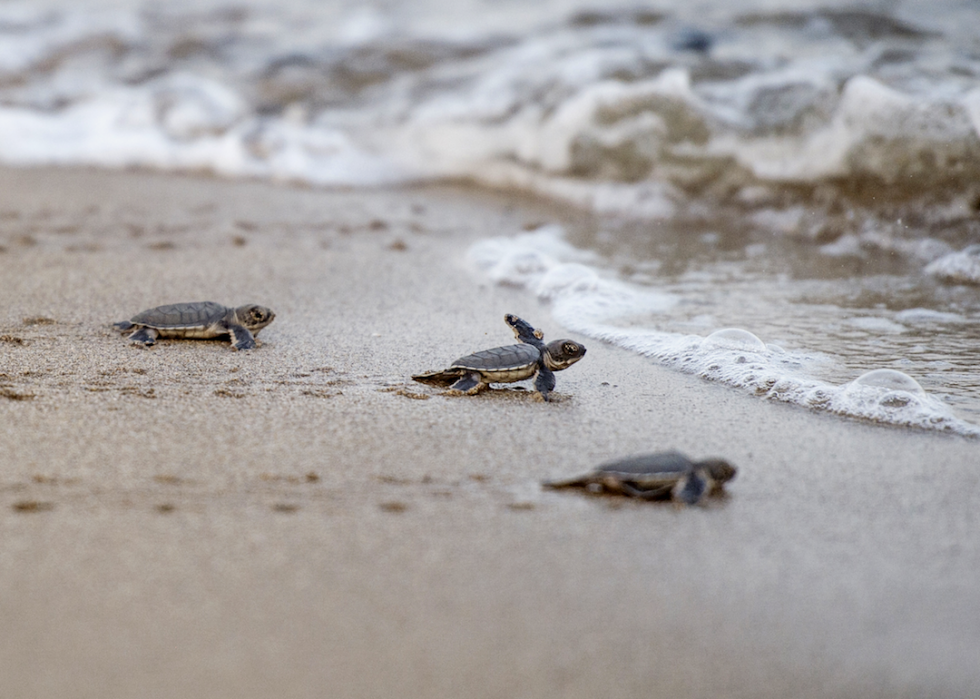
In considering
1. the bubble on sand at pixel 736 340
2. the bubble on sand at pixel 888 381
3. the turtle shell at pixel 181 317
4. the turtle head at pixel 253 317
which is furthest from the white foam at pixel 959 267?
the turtle shell at pixel 181 317

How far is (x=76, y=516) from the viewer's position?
206cm

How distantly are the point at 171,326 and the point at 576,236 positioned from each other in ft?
9.91

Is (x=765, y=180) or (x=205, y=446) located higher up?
(x=765, y=180)

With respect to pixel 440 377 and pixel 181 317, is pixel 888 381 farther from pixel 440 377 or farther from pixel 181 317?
pixel 181 317

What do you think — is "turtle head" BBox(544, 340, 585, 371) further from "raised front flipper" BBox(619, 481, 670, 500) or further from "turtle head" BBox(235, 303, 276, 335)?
"turtle head" BBox(235, 303, 276, 335)

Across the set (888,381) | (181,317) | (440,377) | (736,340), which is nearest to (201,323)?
(181,317)

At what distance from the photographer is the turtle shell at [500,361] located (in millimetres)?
2969

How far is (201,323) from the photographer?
137 inches

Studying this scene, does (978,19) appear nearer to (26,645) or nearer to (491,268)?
(491,268)

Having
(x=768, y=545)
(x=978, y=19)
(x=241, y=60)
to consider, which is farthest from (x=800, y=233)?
(x=241, y=60)

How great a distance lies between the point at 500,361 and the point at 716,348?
877mm

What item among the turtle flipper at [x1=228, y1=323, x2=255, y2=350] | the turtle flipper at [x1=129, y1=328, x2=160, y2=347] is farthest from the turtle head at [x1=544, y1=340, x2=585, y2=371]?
the turtle flipper at [x1=129, y1=328, x2=160, y2=347]

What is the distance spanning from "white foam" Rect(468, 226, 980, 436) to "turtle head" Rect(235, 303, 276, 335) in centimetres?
120

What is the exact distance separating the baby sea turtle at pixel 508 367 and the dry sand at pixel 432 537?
6cm
